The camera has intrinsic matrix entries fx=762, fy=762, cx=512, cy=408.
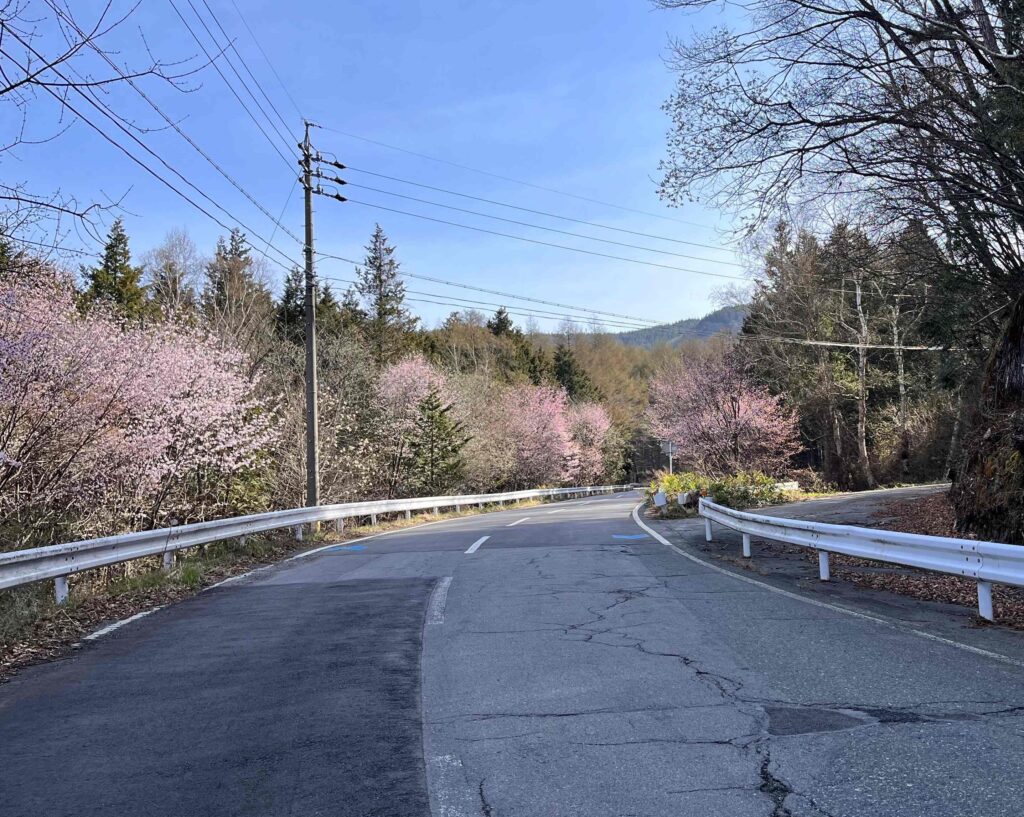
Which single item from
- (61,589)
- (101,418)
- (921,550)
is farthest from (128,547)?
(921,550)

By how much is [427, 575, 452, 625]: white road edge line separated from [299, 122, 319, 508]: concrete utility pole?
29.2 ft

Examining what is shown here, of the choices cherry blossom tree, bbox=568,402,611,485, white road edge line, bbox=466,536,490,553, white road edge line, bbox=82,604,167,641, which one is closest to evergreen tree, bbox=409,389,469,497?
white road edge line, bbox=466,536,490,553

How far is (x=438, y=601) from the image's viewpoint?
8164 millimetres

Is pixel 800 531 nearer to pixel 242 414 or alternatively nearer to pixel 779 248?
pixel 242 414

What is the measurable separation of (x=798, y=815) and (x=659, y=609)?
14.6ft

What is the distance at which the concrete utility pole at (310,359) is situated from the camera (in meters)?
18.3

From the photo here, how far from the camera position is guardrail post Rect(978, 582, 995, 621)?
21.9 feet

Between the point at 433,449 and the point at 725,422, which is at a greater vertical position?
the point at 725,422

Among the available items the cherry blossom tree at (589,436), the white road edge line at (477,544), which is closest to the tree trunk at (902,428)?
the cherry blossom tree at (589,436)

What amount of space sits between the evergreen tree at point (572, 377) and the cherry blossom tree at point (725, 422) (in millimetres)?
36237

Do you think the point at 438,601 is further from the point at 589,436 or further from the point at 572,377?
the point at 572,377

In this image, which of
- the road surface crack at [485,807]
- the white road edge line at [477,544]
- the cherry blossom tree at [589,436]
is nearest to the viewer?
the road surface crack at [485,807]

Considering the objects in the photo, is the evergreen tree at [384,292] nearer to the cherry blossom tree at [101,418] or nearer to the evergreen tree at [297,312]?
the evergreen tree at [297,312]

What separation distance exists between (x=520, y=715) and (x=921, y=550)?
4990 millimetres
